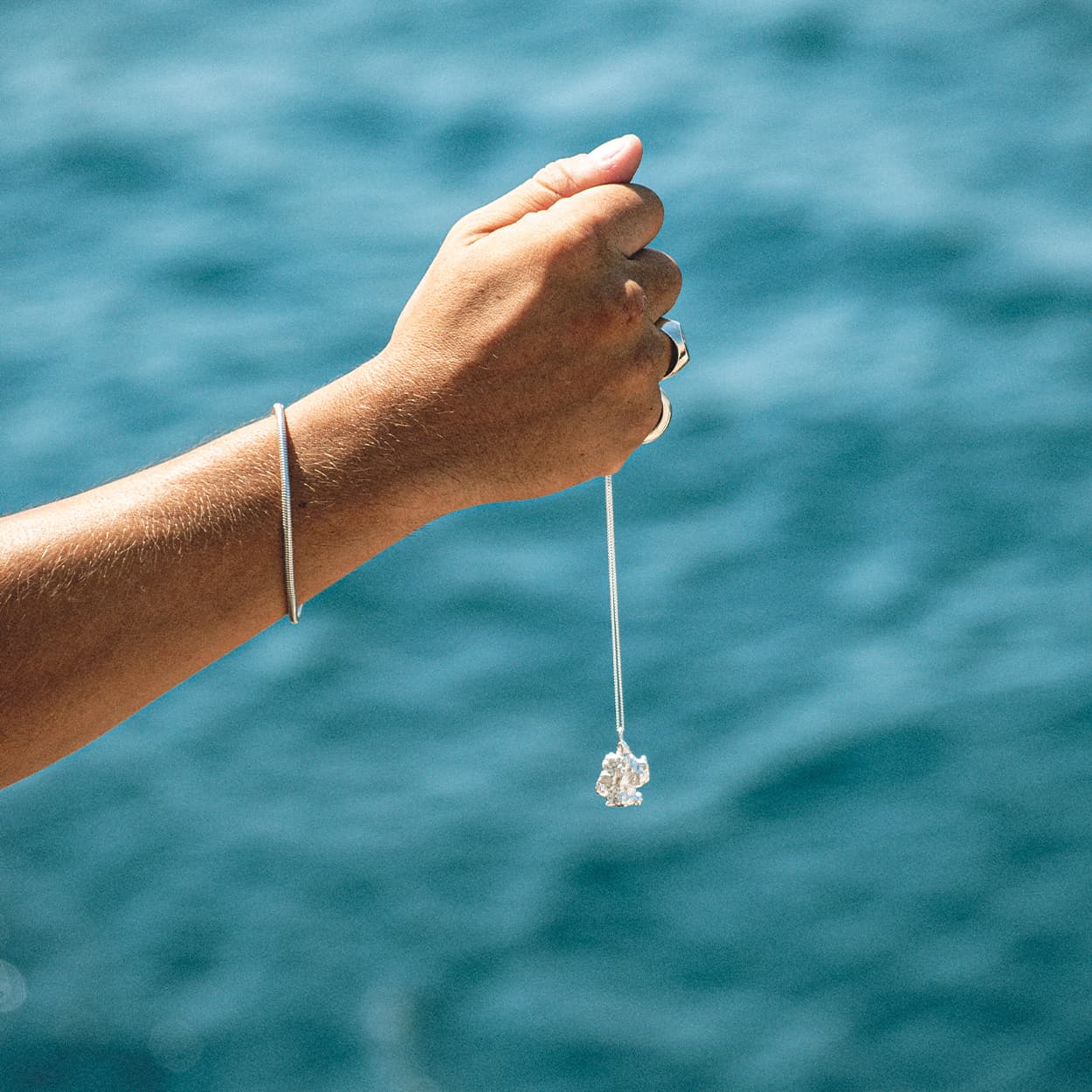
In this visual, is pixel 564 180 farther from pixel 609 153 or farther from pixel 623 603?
pixel 623 603

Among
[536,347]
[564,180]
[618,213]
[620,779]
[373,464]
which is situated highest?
[564,180]

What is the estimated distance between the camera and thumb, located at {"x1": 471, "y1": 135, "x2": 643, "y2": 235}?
194cm

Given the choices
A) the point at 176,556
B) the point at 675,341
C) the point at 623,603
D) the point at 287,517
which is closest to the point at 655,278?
the point at 675,341

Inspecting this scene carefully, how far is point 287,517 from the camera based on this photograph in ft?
5.76

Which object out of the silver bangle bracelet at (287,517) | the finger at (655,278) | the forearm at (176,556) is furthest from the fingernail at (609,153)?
the silver bangle bracelet at (287,517)

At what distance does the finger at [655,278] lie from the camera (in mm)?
1909

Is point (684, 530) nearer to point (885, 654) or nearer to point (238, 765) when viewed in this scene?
point (885, 654)

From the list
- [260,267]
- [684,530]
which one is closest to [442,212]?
[260,267]

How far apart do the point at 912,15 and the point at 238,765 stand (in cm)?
341

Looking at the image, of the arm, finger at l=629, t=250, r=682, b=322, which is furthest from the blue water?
finger at l=629, t=250, r=682, b=322

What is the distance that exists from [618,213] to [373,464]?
40cm

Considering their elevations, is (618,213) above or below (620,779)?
above

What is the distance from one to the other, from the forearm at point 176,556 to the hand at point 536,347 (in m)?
0.05

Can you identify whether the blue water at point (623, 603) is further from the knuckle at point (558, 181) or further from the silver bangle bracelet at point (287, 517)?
the knuckle at point (558, 181)
